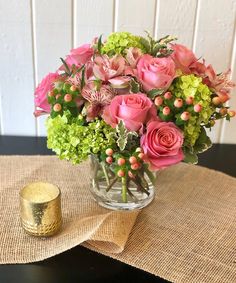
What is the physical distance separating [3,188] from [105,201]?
24cm

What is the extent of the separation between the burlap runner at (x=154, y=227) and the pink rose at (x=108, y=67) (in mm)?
271

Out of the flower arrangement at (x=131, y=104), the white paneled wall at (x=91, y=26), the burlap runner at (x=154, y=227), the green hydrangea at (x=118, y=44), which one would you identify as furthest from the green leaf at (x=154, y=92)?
the white paneled wall at (x=91, y=26)

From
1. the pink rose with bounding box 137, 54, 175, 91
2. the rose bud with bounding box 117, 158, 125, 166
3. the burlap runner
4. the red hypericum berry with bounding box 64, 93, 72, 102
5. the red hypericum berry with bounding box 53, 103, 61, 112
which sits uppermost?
the pink rose with bounding box 137, 54, 175, 91

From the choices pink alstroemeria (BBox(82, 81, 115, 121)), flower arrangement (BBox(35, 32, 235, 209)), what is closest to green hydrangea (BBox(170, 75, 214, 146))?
flower arrangement (BBox(35, 32, 235, 209))

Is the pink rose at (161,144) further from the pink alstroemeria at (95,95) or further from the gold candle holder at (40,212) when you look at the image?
the gold candle holder at (40,212)

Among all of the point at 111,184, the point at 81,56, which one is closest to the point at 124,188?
the point at 111,184

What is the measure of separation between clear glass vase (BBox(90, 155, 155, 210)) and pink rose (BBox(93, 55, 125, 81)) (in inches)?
7.2

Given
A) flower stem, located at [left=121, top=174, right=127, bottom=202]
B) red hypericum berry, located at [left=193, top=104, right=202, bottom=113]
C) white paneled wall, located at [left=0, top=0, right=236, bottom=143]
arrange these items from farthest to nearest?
white paneled wall, located at [left=0, top=0, right=236, bottom=143]
flower stem, located at [left=121, top=174, right=127, bottom=202]
red hypericum berry, located at [left=193, top=104, right=202, bottom=113]

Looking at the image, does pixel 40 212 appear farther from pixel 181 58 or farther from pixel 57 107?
pixel 181 58

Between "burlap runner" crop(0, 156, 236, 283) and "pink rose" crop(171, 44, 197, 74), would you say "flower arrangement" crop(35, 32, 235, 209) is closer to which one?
"pink rose" crop(171, 44, 197, 74)

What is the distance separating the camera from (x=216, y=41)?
115 centimetres

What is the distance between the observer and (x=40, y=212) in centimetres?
80

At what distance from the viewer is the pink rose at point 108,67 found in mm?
766

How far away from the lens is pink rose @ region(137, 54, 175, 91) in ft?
2.43
